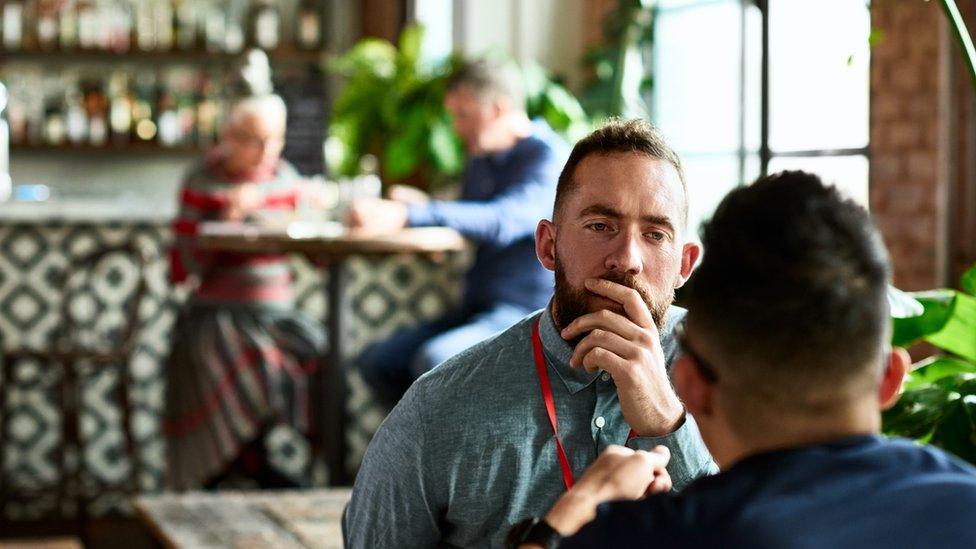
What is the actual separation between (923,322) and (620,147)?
0.66 m

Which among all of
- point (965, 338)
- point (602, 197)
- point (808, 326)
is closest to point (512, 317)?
point (965, 338)

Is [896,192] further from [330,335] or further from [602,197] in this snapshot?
[602,197]

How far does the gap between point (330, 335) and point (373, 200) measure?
1.84 ft

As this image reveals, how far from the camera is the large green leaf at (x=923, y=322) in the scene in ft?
6.30

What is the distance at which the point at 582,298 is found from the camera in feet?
4.84

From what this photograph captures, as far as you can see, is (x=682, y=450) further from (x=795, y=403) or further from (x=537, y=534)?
(x=795, y=403)

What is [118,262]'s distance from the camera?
4.94m

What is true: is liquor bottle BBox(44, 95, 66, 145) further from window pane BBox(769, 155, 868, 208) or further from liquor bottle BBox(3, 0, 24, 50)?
window pane BBox(769, 155, 868, 208)

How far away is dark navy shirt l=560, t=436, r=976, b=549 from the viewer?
0.90 meters

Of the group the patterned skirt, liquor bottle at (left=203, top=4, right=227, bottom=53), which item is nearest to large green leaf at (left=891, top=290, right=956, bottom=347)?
the patterned skirt

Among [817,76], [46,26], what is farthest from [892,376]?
[46,26]

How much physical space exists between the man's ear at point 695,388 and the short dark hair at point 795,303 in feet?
0.07

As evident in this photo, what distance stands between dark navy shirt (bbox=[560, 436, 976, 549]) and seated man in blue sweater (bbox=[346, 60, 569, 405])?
9.30 feet

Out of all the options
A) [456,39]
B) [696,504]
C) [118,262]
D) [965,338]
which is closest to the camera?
[696,504]
